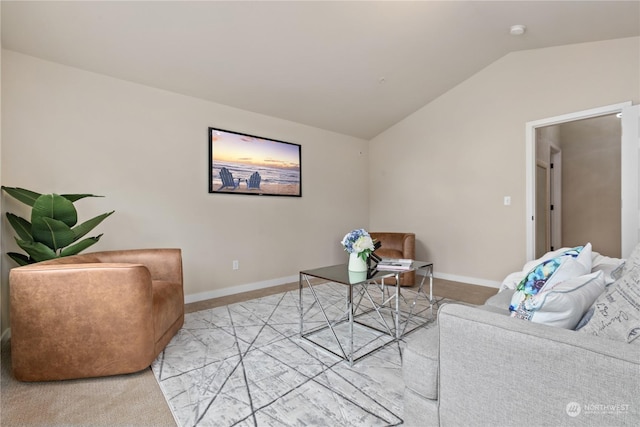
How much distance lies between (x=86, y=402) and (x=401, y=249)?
3.47 m

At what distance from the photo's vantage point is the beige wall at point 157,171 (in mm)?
2531

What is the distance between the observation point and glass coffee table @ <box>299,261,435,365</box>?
2135mm

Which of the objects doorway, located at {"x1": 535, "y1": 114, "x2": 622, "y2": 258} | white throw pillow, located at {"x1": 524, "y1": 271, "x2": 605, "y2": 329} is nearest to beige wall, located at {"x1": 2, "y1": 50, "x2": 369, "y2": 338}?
white throw pillow, located at {"x1": 524, "y1": 271, "x2": 605, "y2": 329}

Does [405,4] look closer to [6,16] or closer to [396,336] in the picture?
[396,336]

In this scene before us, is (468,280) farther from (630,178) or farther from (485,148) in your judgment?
(630,178)

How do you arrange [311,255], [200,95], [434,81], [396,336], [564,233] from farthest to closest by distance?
Result: [564,233]
[311,255]
[434,81]
[200,95]
[396,336]

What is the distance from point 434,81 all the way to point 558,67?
4.25ft

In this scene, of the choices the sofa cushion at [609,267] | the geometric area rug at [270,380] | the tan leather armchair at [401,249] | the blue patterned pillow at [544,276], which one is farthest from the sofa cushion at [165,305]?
the tan leather armchair at [401,249]

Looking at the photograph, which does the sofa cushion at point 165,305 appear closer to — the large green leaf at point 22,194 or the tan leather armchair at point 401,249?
the large green leaf at point 22,194

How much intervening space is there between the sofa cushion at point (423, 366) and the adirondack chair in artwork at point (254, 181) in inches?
119

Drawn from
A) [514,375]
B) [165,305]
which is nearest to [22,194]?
[165,305]

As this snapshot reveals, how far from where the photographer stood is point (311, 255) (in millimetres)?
4547

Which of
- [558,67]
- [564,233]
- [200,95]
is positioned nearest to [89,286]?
[200,95]

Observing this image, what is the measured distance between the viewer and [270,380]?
5.83ft
